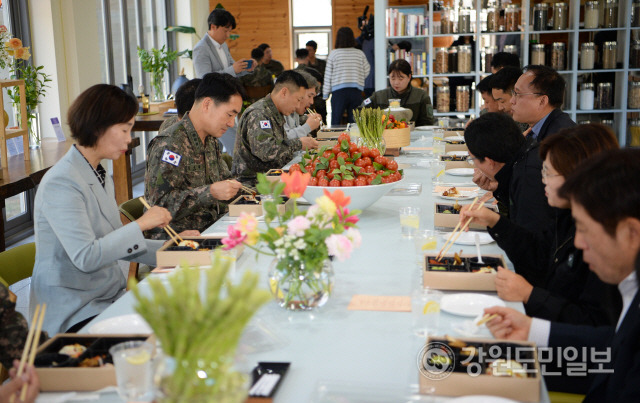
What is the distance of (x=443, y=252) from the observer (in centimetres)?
207

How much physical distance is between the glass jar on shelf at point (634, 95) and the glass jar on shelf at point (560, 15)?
1014mm

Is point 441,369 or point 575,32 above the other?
point 575,32

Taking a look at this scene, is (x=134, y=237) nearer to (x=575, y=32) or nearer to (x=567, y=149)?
(x=567, y=149)

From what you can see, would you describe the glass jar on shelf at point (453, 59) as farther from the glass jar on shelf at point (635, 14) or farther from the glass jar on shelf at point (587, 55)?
the glass jar on shelf at point (635, 14)

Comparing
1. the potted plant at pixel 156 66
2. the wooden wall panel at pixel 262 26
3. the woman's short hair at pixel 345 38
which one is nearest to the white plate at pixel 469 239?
the potted plant at pixel 156 66

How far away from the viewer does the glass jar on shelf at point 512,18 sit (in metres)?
7.40

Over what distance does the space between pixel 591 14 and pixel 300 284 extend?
673cm

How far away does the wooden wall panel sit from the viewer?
11.8 meters

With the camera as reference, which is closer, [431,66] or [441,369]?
[441,369]

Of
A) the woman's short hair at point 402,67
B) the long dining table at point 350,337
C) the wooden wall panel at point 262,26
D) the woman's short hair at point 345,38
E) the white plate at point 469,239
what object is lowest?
the long dining table at point 350,337

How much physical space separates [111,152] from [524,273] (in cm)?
155

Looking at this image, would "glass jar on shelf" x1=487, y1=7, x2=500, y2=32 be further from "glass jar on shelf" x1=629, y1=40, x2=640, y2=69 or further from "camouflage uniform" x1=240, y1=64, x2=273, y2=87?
"camouflage uniform" x1=240, y1=64, x2=273, y2=87

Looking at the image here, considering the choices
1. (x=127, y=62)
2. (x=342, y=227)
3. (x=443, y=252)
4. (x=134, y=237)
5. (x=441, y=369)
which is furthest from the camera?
(x=127, y=62)

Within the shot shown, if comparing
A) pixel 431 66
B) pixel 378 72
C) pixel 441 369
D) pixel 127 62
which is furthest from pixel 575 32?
pixel 441 369
